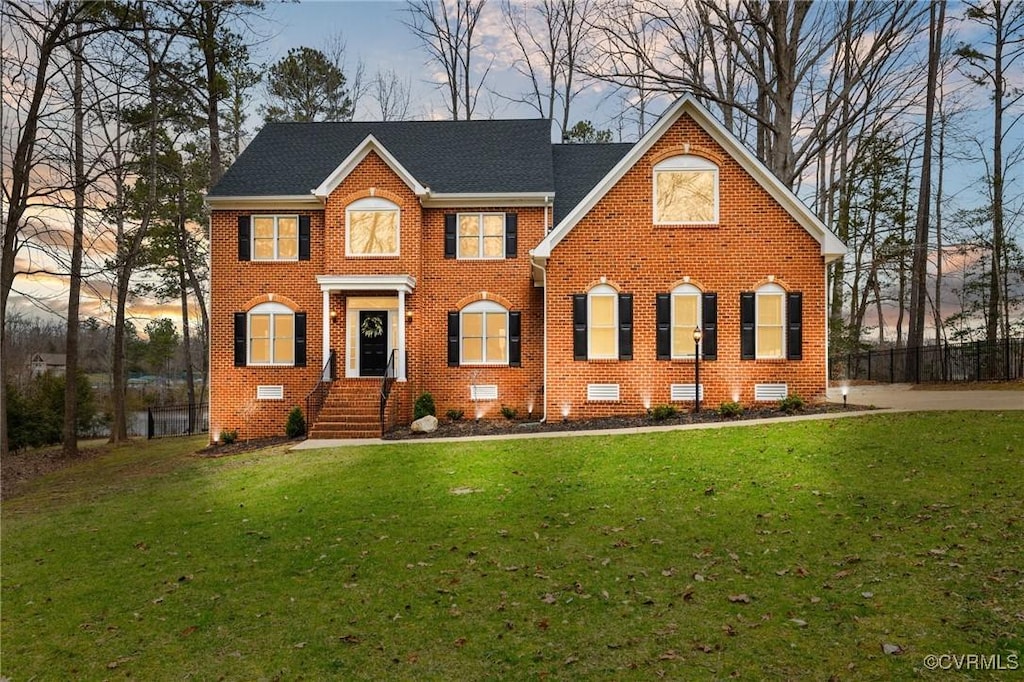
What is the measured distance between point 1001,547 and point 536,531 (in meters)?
4.89

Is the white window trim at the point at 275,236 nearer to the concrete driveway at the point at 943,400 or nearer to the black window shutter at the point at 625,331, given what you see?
the black window shutter at the point at 625,331

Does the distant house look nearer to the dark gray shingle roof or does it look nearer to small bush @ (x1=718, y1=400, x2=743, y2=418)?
the dark gray shingle roof

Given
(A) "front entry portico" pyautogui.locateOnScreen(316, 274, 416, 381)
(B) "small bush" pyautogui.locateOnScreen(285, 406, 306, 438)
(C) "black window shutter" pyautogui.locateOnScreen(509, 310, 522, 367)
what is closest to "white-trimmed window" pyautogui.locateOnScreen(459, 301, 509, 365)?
(C) "black window shutter" pyautogui.locateOnScreen(509, 310, 522, 367)

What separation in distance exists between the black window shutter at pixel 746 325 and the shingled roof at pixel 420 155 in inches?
245

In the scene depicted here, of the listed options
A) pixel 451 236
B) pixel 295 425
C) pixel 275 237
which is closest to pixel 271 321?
pixel 275 237

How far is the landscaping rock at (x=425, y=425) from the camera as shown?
15047 mm

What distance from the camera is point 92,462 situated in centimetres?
1816

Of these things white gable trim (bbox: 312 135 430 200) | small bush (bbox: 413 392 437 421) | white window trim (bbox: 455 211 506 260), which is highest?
white gable trim (bbox: 312 135 430 200)

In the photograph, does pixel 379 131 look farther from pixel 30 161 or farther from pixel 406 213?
pixel 30 161

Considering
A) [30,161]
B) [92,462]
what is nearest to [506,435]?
[30,161]

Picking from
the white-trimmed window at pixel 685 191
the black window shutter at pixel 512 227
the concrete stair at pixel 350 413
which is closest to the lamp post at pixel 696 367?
the white-trimmed window at pixel 685 191

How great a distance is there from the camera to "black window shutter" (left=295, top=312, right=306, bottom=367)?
1773 centimetres

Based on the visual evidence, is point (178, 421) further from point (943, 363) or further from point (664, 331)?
point (943, 363)

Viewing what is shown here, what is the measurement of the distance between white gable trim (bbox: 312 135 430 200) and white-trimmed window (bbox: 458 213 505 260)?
1.66 m
